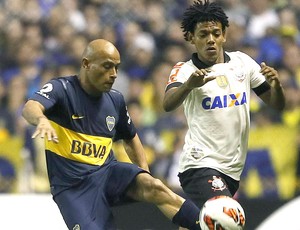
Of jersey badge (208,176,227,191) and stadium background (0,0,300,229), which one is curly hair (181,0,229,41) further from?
stadium background (0,0,300,229)

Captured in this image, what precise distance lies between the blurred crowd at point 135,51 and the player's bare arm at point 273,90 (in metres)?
2.89

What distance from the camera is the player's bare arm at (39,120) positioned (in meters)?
6.21

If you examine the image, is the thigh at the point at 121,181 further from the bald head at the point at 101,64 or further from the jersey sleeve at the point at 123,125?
the bald head at the point at 101,64

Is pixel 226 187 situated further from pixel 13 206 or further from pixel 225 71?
pixel 13 206

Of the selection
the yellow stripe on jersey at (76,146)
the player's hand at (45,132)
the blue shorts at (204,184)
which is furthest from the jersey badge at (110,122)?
the player's hand at (45,132)

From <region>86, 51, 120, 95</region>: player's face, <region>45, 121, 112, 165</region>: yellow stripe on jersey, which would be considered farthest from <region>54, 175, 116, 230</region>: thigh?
<region>86, 51, 120, 95</region>: player's face

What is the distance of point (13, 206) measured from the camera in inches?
375

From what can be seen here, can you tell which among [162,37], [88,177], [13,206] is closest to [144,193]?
[88,177]

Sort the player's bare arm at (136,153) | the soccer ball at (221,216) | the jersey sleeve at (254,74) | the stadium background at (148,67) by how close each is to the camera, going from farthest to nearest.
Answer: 1. the stadium background at (148,67)
2. the player's bare arm at (136,153)
3. the jersey sleeve at (254,74)
4. the soccer ball at (221,216)

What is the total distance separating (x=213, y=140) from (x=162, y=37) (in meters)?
5.54

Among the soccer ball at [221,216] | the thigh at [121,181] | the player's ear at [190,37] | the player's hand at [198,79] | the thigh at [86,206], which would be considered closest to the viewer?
the soccer ball at [221,216]

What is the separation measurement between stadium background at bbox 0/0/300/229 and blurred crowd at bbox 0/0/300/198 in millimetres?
14

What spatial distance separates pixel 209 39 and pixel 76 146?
1.39 metres

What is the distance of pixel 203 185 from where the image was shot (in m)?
7.27
